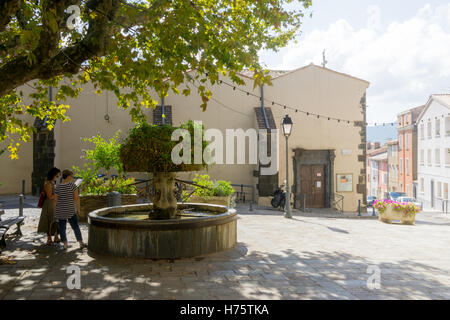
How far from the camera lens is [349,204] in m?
19.8

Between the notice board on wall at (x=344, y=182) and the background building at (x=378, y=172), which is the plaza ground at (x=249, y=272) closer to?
the notice board on wall at (x=344, y=182)

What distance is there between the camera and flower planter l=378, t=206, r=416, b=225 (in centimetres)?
1197

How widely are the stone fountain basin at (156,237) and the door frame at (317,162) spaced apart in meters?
13.8

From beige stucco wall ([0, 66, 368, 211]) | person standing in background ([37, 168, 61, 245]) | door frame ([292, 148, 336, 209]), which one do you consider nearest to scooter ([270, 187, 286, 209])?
beige stucco wall ([0, 66, 368, 211])

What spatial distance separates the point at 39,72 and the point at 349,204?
56.7 ft

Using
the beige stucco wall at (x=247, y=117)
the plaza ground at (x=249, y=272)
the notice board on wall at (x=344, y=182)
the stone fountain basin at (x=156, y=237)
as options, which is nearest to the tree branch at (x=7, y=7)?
the stone fountain basin at (x=156, y=237)

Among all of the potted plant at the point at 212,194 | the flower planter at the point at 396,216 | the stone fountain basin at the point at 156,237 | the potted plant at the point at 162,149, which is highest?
the potted plant at the point at 162,149

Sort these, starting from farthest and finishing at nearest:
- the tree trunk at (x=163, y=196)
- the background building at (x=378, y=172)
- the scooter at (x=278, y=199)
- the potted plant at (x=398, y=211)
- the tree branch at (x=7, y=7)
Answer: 1. the background building at (x=378, y=172)
2. the scooter at (x=278, y=199)
3. the potted plant at (x=398, y=211)
4. the tree trunk at (x=163, y=196)
5. the tree branch at (x=7, y=7)

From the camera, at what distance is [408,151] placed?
42.2 meters

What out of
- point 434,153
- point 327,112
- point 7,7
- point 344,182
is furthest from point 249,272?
point 434,153

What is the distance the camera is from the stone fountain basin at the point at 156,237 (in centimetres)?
556

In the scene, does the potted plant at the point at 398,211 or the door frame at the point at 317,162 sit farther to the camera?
the door frame at the point at 317,162

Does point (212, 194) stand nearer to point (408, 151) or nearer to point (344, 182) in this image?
point (344, 182)
